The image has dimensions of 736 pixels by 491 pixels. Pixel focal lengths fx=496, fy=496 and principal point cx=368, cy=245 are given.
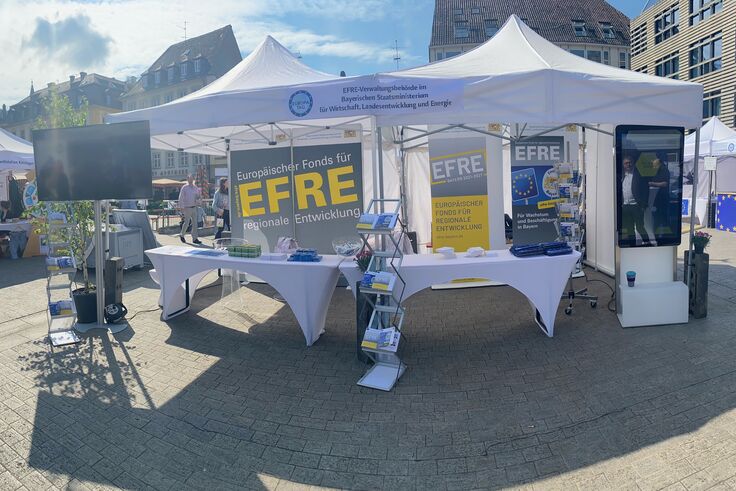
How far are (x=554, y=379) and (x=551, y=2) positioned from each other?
49.8m

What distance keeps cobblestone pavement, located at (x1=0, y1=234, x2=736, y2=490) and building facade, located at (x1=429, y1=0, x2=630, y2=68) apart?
4111 cm

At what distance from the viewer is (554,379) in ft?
13.6

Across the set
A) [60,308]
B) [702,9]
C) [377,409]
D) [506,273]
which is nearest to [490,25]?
[702,9]

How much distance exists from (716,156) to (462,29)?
32822 millimetres

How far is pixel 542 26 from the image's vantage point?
143 feet

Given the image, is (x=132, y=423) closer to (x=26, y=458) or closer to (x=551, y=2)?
(x=26, y=458)

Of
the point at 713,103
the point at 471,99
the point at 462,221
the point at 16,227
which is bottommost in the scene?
the point at 462,221

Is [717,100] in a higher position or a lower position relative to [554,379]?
higher

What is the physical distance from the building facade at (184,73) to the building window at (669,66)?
36139 millimetres

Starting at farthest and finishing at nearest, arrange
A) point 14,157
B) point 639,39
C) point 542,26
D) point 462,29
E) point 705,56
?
point 542,26, point 462,29, point 639,39, point 705,56, point 14,157

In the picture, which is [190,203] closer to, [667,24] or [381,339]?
[381,339]

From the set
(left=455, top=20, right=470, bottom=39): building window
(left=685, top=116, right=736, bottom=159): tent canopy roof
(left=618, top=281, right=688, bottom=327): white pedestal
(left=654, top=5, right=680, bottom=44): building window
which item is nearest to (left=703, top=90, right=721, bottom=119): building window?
(left=654, top=5, right=680, bottom=44): building window

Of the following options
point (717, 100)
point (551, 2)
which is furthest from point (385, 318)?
point (551, 2)

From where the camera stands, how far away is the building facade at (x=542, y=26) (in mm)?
42469
